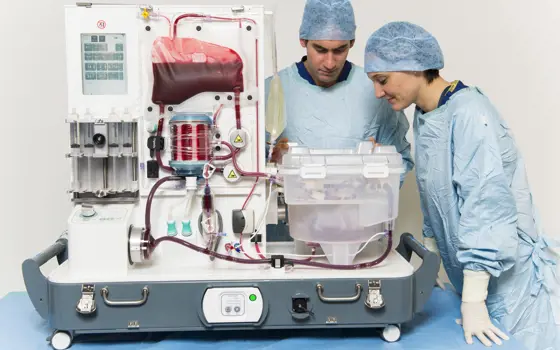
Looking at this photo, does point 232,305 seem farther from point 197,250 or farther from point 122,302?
point 122,302

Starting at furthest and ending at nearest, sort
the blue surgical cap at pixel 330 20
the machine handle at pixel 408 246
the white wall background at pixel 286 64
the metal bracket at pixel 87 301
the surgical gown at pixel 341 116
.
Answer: the white wall background at pixel 286 64, the surgical gown at pixel 341 116, the blue surgical cap at pixel 330 20, the machine handle at pixel 408 246, the metal bracket at pixel 87 301

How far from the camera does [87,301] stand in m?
1.48

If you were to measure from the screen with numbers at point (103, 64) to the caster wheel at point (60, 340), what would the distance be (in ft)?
2.22

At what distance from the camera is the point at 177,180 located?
65.0 inches

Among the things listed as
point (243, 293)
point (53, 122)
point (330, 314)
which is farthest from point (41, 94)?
point (330, 314)

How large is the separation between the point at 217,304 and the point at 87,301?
0.34 meters

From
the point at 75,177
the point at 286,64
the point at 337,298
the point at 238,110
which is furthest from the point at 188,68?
the point at 286,64

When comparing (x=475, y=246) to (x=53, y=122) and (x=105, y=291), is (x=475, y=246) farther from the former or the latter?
(x=53, y=122)

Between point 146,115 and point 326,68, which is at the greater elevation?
point 326,68

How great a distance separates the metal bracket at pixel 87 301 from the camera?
1.47 metres

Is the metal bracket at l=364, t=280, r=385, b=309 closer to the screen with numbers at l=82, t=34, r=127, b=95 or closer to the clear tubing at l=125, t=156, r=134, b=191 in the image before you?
the clear tubing at l=125, t=156, r=134, b=191

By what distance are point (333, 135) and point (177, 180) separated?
719 mm

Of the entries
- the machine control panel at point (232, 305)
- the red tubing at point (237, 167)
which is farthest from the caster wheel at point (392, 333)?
the red tubing at point (237, 167)

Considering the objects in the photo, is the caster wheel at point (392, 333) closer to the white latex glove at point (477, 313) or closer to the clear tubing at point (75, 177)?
the white latex glove at point (477, 313)
